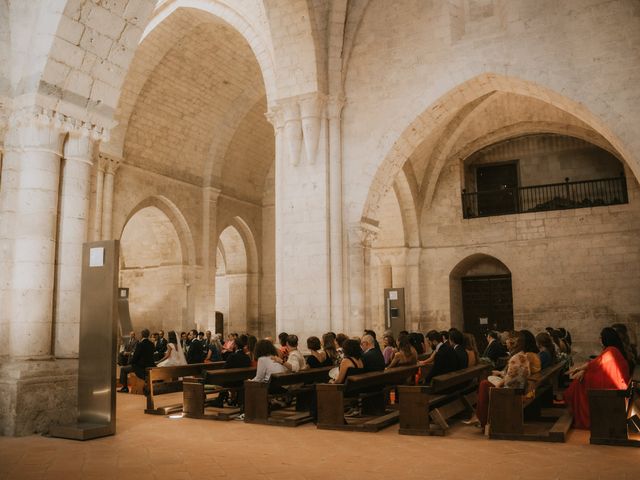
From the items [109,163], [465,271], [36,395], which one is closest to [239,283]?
[109,163]

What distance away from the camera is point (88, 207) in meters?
7.17

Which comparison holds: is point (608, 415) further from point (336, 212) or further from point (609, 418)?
point (336, 212)

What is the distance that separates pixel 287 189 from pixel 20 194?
6391 mm

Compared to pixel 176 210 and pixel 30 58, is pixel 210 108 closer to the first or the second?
pixel 176 210

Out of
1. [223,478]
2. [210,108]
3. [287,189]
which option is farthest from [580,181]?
[223,478]

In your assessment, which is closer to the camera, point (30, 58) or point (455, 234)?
point (30, 58)

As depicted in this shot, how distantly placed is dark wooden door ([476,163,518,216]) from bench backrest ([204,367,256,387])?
12.1m

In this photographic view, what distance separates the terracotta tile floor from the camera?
4781mm

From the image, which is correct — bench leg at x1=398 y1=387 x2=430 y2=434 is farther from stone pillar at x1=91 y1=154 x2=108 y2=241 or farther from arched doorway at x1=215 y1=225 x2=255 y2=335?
arched doorway at x1=215 y1=225 x2=255 y2=335

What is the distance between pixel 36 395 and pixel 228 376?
2.60m

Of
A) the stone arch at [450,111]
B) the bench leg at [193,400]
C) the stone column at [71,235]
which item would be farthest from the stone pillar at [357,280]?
the stone column at [71,235]

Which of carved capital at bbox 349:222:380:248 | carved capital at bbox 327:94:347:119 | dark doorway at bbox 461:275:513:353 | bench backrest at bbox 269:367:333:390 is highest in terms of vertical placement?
carved capital at bbox 327:94:347:119

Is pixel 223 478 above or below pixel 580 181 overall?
below

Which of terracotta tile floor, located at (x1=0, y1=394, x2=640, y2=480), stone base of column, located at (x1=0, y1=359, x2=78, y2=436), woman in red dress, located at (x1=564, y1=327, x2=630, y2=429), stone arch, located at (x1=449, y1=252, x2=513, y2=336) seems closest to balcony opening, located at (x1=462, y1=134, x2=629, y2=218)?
stone arch, located at (x1=449, y1=252, x2=513, y2=336)
